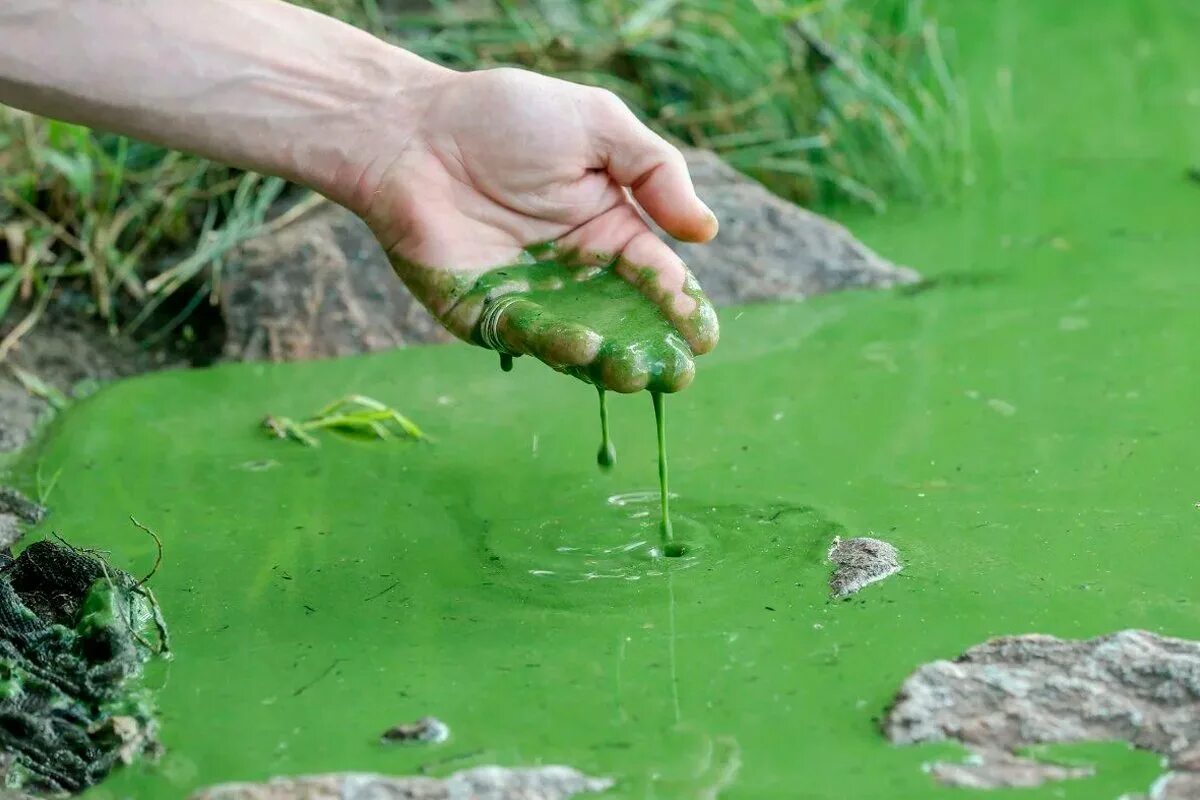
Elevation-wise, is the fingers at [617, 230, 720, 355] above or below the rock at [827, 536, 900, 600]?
above

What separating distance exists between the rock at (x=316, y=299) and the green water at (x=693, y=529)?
0.11 m

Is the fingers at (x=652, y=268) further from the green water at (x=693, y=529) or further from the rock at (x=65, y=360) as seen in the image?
the rock at (x=65, y=360)

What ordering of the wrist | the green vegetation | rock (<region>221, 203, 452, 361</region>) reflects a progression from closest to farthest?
the wrist
the green vegetation
rock (<region>221, 203, 452, 361</region>)

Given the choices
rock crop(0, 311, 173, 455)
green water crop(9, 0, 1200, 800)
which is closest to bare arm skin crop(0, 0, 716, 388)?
green water crop(9, 0, 1200, 800)

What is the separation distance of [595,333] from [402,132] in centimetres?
61

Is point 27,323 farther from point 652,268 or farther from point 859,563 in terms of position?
point 859,563

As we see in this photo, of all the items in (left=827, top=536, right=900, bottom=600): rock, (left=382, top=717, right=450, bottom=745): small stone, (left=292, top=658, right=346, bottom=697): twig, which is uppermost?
(left=827, top=536, right=900, bottom=600): rock

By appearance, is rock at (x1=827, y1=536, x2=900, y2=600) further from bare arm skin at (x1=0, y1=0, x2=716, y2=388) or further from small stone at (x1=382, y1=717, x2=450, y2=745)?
small stone at (x1=382, y1=717, x2=450, y2=745)

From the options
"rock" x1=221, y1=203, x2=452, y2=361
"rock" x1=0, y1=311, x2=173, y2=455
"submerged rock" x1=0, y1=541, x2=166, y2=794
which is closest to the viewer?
"submerged rock" x1=0, y1=541, x2=166, y2=794

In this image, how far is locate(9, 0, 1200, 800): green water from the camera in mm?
1815

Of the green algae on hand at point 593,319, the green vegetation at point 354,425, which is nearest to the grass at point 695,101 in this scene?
the green vegetation at point 354,425

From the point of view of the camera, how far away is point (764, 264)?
381 cm

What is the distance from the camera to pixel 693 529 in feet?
7.80

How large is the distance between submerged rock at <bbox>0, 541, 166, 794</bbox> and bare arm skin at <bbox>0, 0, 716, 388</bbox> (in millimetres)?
705
